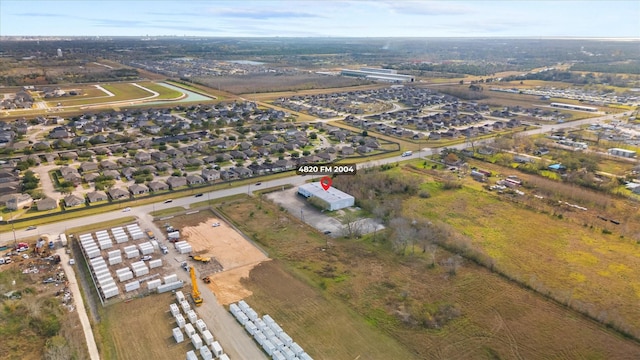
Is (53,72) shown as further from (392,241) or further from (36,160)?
Answer: (392,241)

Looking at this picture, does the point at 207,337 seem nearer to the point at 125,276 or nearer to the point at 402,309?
the point at 125,276

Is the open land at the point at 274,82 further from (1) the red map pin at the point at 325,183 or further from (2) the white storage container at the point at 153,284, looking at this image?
(2) the white storage container at the point at 153,284

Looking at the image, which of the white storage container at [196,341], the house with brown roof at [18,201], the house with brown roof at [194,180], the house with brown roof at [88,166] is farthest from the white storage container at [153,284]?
the house with brown roof at [88,166]

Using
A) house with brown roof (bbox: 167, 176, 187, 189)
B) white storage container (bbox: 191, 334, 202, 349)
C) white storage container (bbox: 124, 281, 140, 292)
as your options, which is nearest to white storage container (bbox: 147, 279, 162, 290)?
white storage container (bbox: 124, 281, 140, 292)

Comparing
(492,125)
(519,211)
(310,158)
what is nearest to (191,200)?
(310,158)

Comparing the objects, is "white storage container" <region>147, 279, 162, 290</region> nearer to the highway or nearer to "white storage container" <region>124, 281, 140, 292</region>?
"white storage container" <region>124, 281, 140, 292</region>
